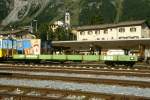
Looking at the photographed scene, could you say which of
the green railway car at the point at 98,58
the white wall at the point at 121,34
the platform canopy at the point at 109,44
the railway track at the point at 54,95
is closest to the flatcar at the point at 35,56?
the green railway car at the point at 98,58

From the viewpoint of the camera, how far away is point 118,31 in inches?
3947

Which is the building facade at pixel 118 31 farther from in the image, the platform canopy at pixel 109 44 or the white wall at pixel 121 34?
the platform canopy at pixel 109 44

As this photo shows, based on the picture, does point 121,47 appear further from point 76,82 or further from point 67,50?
point 76,82

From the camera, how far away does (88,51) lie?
2680 inches

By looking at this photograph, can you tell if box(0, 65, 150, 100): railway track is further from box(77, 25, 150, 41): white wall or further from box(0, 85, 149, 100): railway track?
box(77, 25, 150, 41): white wall

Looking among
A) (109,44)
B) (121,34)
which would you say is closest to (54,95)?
(109,44)

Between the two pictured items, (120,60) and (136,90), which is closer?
(136,90)

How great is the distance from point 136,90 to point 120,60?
22.1 metres

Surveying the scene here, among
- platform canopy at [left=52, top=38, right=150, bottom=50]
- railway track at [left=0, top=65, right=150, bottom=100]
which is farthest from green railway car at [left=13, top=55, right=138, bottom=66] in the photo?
platform canopy at [left=52, top=38, right=150, bottom=50]

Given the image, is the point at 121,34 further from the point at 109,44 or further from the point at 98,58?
the point at 98,58

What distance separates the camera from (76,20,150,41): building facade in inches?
3784

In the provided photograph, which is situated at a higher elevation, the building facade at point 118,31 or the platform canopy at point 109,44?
the building facade at point 118,31

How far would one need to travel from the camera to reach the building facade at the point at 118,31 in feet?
315

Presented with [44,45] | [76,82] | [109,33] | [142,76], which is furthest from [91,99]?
[109,33]
